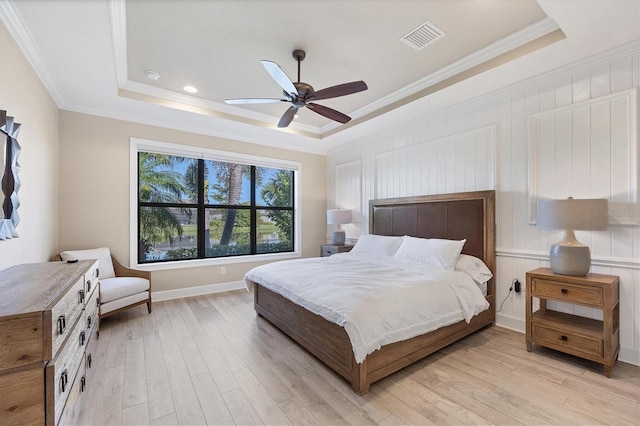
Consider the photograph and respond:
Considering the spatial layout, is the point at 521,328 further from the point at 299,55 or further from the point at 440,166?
the point at 299,55

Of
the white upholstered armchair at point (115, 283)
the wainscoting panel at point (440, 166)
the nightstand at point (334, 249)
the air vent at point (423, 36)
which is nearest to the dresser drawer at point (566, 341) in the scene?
the wainscoting panel at point (440, 166)

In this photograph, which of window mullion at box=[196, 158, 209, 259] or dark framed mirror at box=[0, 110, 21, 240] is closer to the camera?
dark framed mirror at box=[0, 110, 21, 240]

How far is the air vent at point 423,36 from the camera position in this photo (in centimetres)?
246

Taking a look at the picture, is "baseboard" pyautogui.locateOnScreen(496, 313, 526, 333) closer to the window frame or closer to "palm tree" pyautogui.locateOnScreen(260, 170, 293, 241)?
the window frame

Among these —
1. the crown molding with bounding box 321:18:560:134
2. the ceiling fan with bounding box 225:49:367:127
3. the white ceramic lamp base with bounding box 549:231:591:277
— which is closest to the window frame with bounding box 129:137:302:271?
the ceiling fan with bounding box 225:49:367:127

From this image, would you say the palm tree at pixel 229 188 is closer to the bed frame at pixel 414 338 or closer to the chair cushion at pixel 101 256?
the chair cushion at pixel 101 256

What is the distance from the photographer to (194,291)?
4422 mm

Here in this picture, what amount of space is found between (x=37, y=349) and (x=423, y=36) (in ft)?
11.0

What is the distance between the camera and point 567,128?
2.72 m

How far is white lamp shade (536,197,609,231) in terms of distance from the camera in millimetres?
2275

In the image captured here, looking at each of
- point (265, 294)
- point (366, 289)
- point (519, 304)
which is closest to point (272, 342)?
point (265, 294)

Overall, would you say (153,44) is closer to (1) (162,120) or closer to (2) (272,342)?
(1) (162,120)

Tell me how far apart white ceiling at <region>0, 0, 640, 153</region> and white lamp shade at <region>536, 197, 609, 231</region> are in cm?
135

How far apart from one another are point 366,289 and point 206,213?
3.40 metres
